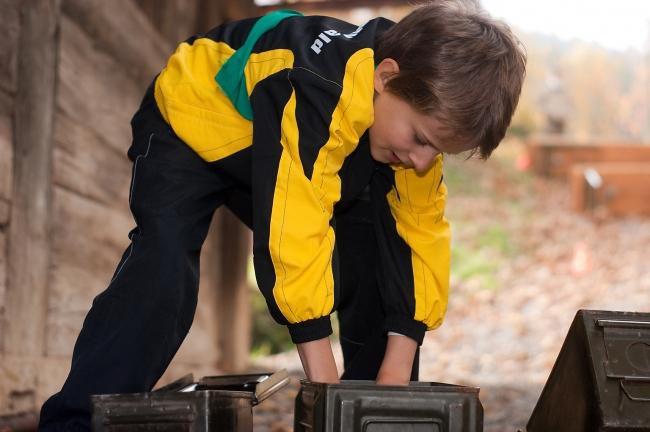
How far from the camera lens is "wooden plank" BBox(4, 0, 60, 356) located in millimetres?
3027

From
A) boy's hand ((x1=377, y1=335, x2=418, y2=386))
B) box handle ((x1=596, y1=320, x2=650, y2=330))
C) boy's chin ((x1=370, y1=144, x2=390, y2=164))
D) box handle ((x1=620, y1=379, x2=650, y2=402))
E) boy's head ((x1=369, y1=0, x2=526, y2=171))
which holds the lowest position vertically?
box handle ((x1=620, y1=379, x2=650, y2=402))

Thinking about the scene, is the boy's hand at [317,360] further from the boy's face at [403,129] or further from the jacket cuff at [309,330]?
the boy's face at [403,129]

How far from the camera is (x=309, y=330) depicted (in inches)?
83.6

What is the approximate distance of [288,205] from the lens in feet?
6.89

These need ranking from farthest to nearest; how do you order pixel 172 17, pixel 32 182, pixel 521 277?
pixel 521 277, pixel 172 17, pixel 32 182

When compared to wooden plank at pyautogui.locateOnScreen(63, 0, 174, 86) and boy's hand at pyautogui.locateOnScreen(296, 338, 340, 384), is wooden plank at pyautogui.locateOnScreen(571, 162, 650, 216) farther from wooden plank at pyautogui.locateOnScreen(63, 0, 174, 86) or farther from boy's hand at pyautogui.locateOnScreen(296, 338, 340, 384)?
boy's hand at pyautogui.locateOnScreen(296, 338, 340, 384)

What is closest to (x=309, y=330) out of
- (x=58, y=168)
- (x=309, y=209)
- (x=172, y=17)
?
(x=309, y=209)

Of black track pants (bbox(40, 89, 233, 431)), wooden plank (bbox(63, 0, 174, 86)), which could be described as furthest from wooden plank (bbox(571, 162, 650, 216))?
black track pants (bbox(40, 89, 233, 431))

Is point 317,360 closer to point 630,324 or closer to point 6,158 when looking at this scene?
point 630,324

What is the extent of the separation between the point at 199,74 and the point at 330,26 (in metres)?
0.37

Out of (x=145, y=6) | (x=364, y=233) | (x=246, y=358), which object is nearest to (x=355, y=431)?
(x=364, y=233)

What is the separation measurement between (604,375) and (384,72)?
2.92 feet

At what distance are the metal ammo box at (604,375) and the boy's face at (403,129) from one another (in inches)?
20.7

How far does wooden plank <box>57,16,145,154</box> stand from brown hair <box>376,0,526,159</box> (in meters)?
1.52
